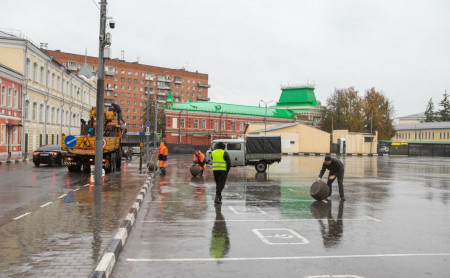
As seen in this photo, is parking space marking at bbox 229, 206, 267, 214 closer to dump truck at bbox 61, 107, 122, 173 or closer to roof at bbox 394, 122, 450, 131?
dump truck at bbox 61, 107, 122, 173

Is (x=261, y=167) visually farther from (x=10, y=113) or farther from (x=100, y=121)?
(x=10, y=113)

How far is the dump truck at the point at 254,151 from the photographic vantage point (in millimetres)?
28422

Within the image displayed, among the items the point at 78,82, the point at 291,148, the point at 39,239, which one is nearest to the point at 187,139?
the point at 291,148

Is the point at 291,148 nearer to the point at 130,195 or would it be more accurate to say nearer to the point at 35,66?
the point at 35,66

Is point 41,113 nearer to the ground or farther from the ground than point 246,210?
farther from the ground

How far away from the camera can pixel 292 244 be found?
8.02 metres

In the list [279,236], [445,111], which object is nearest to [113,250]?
[279,236]

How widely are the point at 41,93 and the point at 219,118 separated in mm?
48250

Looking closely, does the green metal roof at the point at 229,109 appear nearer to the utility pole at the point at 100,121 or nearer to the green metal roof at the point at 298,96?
the green metal roof at the point at 298,96

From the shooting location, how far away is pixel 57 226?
30.1ft

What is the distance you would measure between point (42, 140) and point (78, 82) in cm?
1846

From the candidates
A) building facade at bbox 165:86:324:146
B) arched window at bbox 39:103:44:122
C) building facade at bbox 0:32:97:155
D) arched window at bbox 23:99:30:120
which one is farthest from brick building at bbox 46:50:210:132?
arched window at bbox 23:99:30:120

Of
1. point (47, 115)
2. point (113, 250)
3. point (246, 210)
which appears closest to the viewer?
point (113, 250)

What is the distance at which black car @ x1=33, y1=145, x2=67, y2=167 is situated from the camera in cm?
3078
